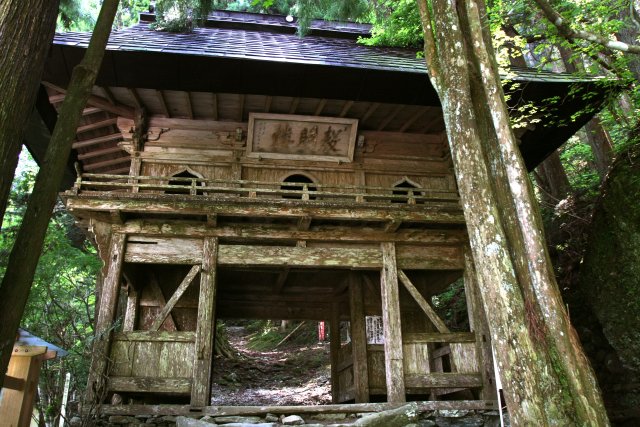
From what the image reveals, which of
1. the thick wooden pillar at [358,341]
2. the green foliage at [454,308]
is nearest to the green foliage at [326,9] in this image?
the thick wooden pillar at [358,341]

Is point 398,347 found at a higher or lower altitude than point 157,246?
lower

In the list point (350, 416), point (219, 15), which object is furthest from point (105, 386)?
point (219, 15)

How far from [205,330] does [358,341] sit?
11.0 ft

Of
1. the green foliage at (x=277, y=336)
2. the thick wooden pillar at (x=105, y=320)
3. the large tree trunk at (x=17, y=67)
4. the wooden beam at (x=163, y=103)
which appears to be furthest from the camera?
the green foliage at (x=277, y=336)

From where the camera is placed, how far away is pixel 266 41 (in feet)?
33.9

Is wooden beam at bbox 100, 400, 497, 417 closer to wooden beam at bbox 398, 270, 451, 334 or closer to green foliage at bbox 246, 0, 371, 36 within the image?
wooden beam at bbox 398, 270, 451, 334

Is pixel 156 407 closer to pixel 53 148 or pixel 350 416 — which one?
pixel 350 416

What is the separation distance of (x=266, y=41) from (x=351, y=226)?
4.63 metres

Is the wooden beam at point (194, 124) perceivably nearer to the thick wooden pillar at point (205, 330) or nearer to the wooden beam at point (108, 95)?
the wooden beam at point (108, 95)

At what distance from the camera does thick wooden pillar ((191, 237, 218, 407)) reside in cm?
736

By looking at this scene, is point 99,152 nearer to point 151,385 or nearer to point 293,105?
point 293,105

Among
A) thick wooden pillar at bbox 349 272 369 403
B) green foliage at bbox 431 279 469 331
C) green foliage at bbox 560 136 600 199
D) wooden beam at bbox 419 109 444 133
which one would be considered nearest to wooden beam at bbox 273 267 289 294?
thick wooden pillar at bbox 349 272 369 403

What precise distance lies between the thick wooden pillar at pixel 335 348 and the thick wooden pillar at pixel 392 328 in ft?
11.0

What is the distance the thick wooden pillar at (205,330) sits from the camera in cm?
736
